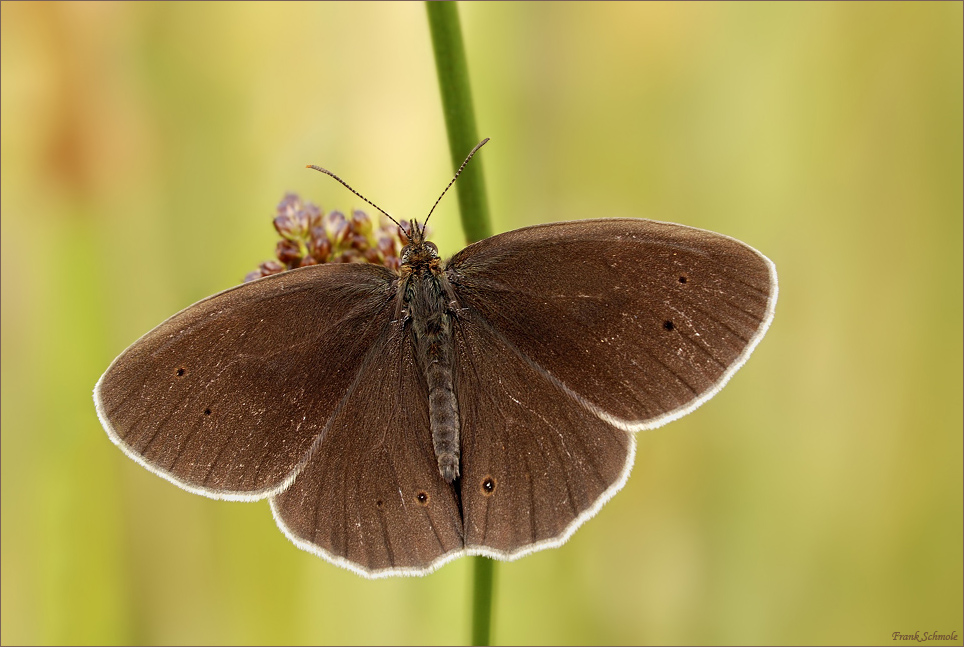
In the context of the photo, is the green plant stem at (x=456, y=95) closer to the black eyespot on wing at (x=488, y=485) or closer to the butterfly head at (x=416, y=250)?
the butterfly head at (x=416, y=250)

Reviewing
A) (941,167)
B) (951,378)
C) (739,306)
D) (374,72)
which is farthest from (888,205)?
(374,72)

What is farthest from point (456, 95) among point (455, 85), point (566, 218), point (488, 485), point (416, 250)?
point (566, 218)

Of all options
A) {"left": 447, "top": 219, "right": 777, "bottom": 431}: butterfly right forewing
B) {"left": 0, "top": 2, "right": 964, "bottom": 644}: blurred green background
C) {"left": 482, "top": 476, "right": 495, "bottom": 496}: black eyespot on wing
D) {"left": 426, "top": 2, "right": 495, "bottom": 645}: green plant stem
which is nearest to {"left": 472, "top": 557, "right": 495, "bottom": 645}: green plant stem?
{"left": 482, "top": 476, "right": 495, "bottom": 496}: black eyespot on wing

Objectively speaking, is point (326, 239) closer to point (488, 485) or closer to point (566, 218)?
point (488, 485)

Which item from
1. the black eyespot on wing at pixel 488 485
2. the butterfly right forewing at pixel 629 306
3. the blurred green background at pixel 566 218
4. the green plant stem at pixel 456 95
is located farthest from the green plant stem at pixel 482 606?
the blurred green background at pixel 566 218

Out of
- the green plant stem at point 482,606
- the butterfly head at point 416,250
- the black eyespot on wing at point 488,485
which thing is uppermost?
the butterfly head at point 416,250

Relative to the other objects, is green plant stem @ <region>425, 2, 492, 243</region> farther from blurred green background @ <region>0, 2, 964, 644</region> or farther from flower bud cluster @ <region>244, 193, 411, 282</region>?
blurred green background @ <region>0, 2, 964, 644</region>
